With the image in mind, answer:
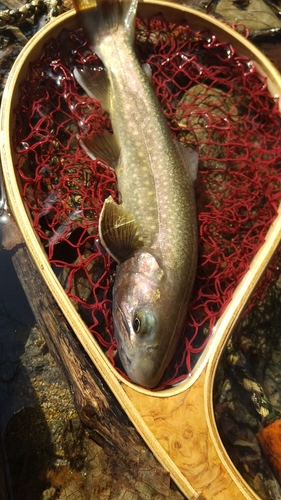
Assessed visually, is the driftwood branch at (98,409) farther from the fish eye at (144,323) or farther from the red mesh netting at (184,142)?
the fish eye at (144,323)

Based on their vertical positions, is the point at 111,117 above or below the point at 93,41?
below

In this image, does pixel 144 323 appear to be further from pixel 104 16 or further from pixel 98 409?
pixel 104 16

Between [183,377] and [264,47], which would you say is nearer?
[183,377]

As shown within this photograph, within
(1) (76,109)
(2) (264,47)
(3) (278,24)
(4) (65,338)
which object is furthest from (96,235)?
(3) (278,24)

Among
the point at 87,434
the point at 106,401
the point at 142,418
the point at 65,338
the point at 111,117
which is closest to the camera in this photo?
the point at 142,418

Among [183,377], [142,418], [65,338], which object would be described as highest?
[65,338]

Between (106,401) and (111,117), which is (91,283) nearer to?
(106,401)
